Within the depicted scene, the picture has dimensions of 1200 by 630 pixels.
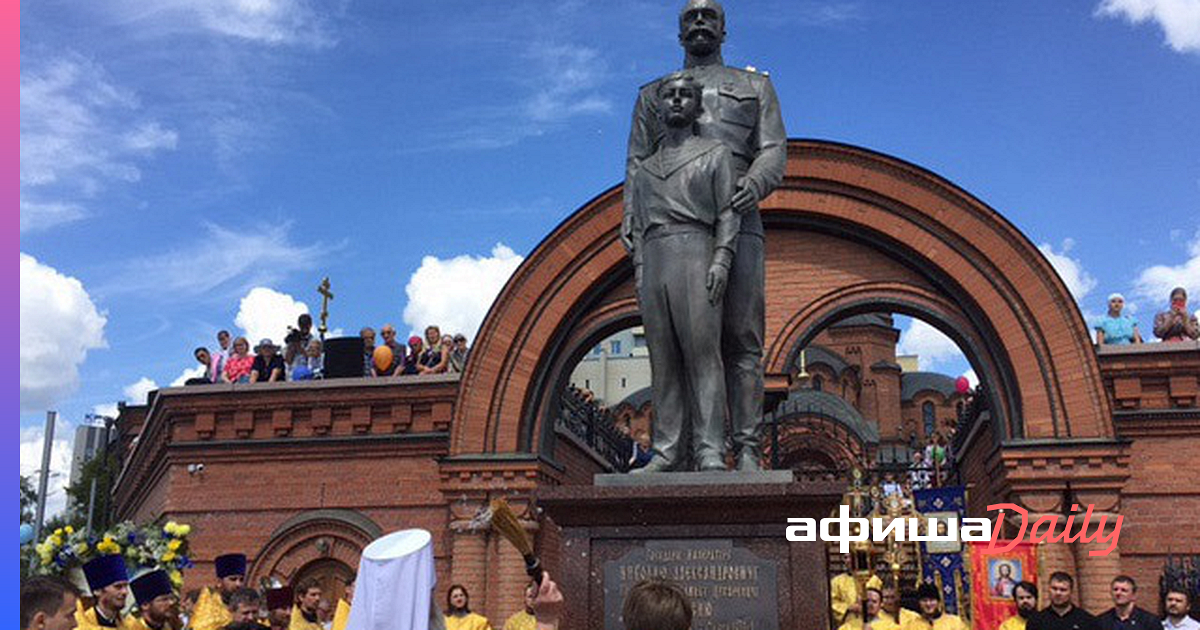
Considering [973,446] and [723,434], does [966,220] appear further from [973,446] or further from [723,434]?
[723,434]

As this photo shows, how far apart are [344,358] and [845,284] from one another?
8.25 meters

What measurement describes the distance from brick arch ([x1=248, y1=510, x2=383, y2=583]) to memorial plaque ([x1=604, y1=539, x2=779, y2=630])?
10.4 meters

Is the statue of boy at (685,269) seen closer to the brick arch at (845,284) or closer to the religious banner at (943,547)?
the brick arch at (845,284)

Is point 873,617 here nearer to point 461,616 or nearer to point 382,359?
point 461,616

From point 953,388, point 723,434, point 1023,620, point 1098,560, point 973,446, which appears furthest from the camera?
point 953,388

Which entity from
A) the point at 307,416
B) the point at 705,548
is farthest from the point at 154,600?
Result: the point at 307,416

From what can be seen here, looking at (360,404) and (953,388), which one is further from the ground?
(953,388)

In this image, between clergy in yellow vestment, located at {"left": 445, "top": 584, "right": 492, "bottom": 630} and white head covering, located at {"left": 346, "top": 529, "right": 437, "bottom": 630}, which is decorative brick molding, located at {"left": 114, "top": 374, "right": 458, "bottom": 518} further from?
white head covering, located at {"left": 346, "top": 529, "right": 437, "bottom": 630}

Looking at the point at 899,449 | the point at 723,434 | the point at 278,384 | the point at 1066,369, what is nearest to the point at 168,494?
the point at 278,384

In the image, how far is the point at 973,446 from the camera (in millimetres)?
17797

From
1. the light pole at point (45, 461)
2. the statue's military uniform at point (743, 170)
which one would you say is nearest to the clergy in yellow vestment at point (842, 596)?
the statue's military uniform at point (743, 170)

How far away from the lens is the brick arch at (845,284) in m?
14.8

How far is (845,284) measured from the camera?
55.2 ft

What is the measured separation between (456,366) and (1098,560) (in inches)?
385
